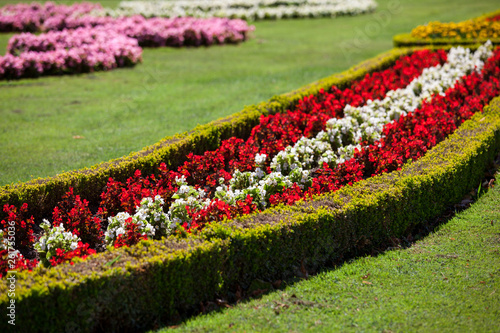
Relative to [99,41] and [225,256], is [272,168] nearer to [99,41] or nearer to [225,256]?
[225,256]

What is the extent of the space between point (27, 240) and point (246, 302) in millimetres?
2584

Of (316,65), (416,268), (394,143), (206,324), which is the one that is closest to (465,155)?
(394,143)

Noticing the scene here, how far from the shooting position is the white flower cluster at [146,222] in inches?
210

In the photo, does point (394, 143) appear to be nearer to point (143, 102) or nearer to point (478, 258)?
point (478, 258)

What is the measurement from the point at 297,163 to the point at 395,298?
8.69ft

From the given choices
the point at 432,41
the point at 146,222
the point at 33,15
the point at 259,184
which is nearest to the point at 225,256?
the point at 146,222

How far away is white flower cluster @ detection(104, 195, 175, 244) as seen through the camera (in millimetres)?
5328

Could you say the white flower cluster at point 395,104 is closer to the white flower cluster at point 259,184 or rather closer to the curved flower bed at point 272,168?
the curved flower bed at point 272,168

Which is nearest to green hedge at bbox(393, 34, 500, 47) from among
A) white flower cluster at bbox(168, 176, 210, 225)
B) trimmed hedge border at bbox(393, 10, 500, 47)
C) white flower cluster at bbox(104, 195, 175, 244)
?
trimmed hedge border at bbox(393, 10, 500, 47)

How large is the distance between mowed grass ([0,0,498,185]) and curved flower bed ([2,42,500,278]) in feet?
6.55

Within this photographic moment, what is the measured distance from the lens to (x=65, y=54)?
1352cm

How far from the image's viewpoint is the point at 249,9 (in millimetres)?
23469

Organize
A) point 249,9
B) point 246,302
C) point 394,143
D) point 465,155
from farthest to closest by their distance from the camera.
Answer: point 249,9
point 394,143
point 465,155
point 246,302

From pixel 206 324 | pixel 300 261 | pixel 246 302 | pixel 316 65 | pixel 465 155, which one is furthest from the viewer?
pixel 316 65
